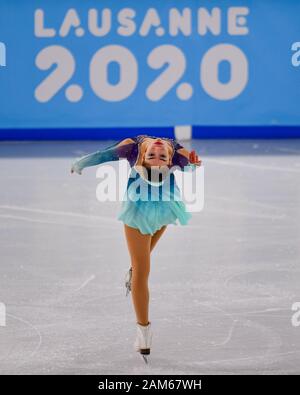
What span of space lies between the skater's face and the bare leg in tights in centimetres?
31

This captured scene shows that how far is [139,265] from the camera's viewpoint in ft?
13.9

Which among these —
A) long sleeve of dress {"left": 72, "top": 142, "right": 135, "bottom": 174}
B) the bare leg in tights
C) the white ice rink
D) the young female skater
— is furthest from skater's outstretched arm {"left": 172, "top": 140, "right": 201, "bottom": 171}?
the white ice rink

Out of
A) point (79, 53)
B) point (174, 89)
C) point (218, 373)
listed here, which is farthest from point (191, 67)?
point (218, 373)

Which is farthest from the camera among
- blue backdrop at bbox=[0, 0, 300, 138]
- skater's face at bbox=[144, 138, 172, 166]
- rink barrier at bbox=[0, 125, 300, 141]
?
rink barrier at bbox=[0, 125, 300, 141]

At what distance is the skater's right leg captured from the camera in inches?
165

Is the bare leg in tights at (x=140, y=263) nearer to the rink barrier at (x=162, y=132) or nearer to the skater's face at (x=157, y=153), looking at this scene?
the skater's face at (x=157, y=153)

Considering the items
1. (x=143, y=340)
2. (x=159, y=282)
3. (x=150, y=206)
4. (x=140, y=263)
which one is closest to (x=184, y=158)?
(x=150, y=206)

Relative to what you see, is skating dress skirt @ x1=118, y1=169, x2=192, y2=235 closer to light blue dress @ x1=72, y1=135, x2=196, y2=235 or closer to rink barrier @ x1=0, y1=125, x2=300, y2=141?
light blue dress @ x1=72, y1=135, x2=196, y2=235

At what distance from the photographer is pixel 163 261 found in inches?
267

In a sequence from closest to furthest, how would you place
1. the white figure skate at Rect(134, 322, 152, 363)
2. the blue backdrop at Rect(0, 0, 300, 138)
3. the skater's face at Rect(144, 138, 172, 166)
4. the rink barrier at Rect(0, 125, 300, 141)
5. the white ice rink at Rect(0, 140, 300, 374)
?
the skater's face at Rect(144, 138, 172, 166), the white figure skate at Rect(134, 322, 152, 363), the white ice rink at Rect(0, 140, 300, 374), the blue backdrop at Rect(0, 0, 300, 138), the rink barrier at Rect(0, 125, 300, 141)

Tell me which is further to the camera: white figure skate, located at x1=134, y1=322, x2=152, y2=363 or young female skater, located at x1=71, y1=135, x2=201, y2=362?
white figure skate, located at x1=134, y1=322, x2=152, y2=363

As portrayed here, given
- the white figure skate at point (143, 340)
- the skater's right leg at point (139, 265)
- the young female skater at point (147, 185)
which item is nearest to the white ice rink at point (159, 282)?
the white figure skate at point (143, 340)

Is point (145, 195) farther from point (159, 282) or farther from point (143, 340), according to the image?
point (159, 282)
